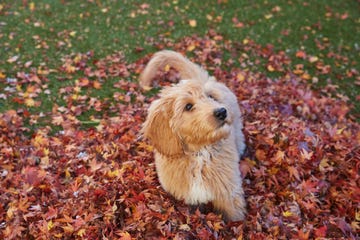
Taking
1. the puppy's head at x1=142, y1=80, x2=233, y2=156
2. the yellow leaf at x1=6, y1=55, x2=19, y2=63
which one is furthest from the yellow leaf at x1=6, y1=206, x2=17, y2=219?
the yellow leaf at x1=6, y1=55, x2=19, y2=63

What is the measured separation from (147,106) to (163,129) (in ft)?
9.30

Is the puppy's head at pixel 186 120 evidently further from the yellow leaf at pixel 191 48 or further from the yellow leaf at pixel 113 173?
the yellow leaf at pixel 191 48

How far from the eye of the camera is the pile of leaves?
4.04 metres

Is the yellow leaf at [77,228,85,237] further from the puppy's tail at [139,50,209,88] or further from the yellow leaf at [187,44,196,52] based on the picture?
the yellow leaf at [187,44,196,52]

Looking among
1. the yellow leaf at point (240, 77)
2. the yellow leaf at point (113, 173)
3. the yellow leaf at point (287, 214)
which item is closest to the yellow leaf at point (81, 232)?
the yellow leaf at point (113, 173)

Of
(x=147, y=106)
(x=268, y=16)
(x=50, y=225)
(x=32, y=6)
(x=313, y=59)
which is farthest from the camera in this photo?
(x=32, y=6)

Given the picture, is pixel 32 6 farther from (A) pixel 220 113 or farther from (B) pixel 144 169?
(A) pixel 220 113

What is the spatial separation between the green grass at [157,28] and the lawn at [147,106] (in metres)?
0.05

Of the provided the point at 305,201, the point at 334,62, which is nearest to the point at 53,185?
the point at 305,201

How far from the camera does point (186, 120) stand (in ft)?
11.8

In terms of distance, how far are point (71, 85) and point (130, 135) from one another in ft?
8.30

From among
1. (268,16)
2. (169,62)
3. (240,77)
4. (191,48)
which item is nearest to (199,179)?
(169,62)

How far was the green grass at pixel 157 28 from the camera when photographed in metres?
8.50

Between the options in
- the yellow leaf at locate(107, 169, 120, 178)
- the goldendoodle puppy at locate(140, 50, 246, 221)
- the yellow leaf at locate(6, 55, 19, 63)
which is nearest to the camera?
the goldendoodle puppy at locate(140, 50, 246, 221)
